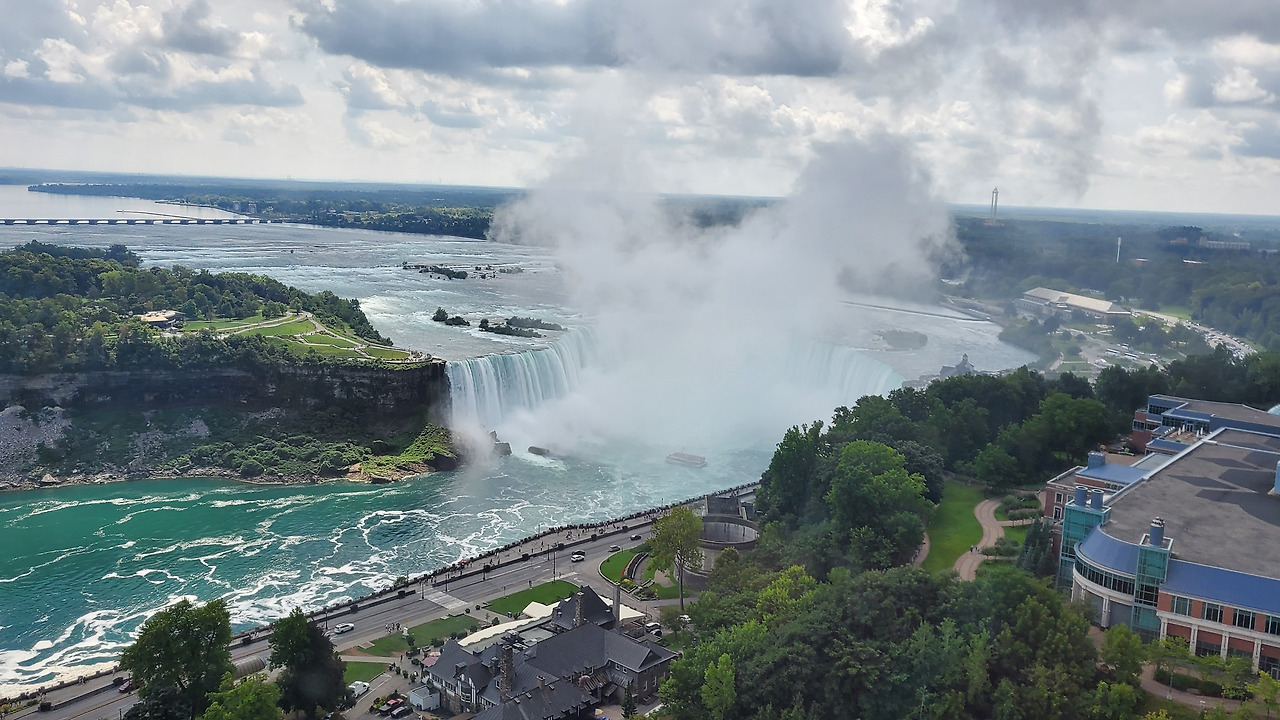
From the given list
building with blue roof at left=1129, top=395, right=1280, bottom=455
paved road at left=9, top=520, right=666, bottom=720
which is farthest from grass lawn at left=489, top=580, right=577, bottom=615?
building with blue roof at left=1129, top=395, right=1280, bottom=455

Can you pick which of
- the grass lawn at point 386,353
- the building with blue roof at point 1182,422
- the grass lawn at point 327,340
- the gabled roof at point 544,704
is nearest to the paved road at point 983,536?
the building with blue roof at point 1182,422

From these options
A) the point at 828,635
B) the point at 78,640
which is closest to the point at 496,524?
the point at 78,640

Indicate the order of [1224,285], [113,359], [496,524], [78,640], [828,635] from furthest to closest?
[1224,285], [113,359], [496,524], [78,640], [828,635]

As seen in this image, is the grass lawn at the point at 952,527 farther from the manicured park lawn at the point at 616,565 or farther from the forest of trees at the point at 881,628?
the manicured park lawn at the point at 616,565

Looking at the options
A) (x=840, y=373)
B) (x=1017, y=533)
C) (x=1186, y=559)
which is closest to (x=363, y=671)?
(x=1017, y=533)

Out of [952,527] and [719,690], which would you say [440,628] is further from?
[952,527]

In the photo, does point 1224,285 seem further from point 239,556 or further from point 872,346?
point 239,556

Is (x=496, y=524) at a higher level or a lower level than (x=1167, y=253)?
lower

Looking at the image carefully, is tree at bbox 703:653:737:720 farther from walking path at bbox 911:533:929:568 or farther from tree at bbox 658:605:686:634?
walking path at bbox 911:533:929:568
